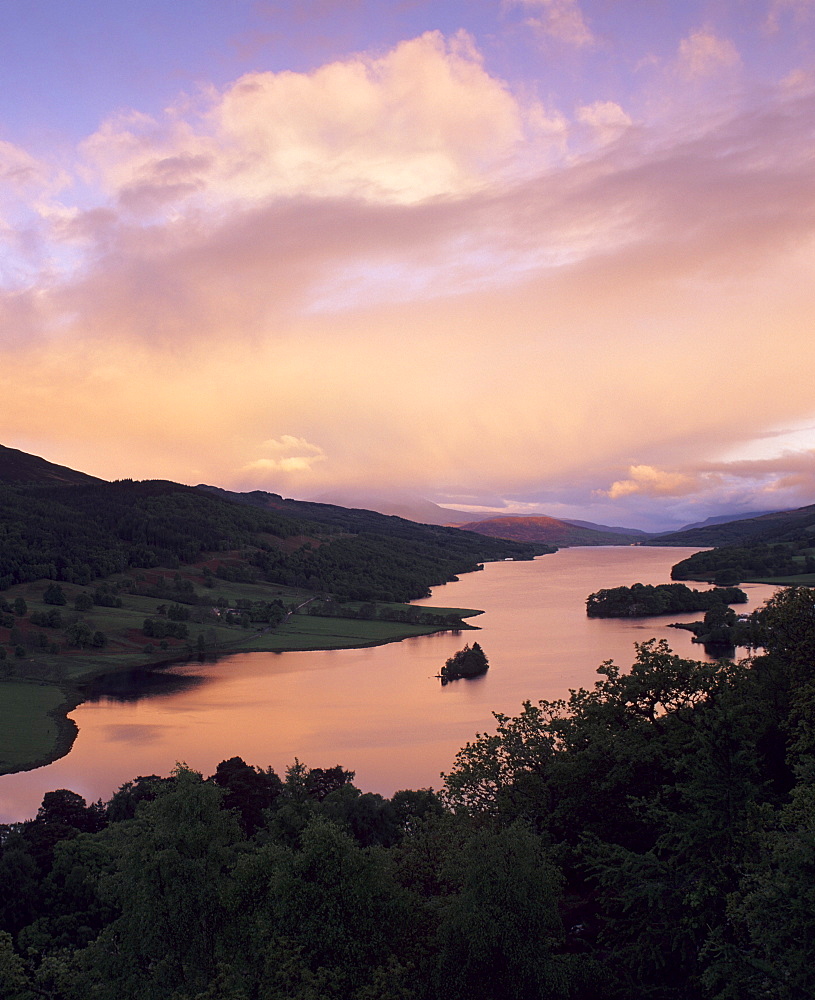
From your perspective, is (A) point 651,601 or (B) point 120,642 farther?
(A) point 651,601

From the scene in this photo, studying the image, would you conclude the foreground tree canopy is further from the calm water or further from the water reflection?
the water reflection

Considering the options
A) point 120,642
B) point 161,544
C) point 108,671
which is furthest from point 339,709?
point 161,544

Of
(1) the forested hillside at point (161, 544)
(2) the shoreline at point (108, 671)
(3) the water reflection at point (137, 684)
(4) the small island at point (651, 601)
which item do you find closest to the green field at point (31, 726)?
(2) the shoreline at point (108, 671)

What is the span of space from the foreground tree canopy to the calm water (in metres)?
25.7

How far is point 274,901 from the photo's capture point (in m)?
16.6

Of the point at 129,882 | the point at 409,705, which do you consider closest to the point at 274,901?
the point at 129,882

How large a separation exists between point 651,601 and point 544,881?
382 ft

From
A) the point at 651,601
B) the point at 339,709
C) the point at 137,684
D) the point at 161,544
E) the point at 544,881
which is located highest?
the point at 161,544

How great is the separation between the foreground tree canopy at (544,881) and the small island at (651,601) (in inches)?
3971

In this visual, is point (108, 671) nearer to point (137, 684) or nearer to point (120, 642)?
point (137, 684)

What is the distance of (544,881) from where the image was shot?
15.2 meters

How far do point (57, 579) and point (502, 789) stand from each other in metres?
121

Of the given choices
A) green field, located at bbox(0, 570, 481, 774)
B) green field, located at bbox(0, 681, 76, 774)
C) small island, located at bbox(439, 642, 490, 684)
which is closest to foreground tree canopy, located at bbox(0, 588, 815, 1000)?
green field, located at bbox(0, 681, 76, 774)

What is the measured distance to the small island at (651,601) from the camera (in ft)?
401
